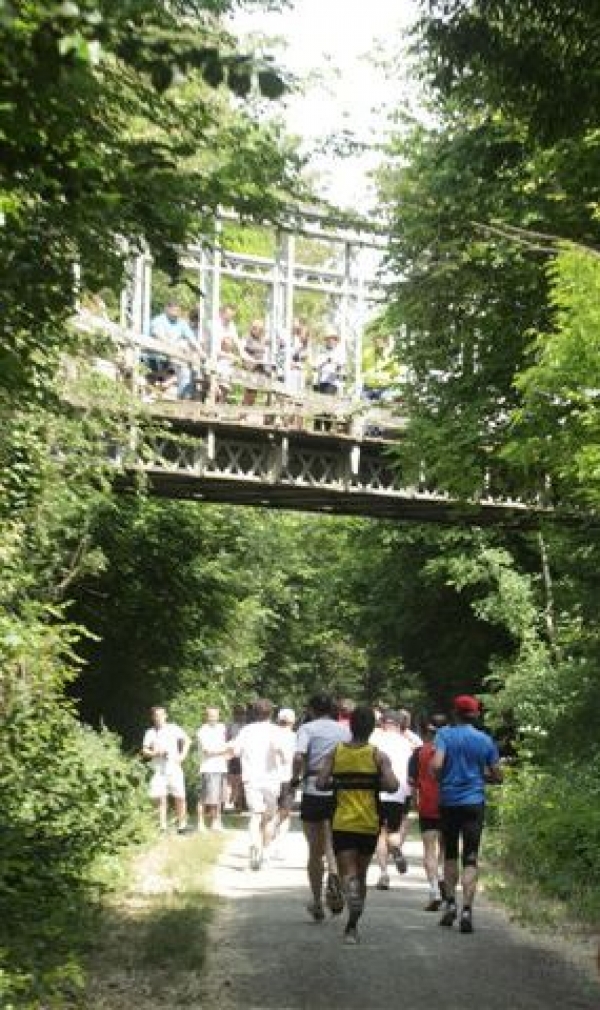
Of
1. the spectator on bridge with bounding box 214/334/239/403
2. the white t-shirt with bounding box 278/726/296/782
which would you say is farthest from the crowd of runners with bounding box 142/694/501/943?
the spectator on bridge with bounding box 214/334/239/403

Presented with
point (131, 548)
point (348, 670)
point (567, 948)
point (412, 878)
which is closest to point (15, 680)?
point (567, 948)

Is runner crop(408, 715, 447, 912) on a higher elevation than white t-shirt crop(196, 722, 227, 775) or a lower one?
lower

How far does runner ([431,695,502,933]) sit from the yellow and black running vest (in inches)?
32.5

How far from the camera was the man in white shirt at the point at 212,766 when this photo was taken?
2448 centimetres

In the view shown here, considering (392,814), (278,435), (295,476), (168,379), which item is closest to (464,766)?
(392,814)

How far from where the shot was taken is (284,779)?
19.4m

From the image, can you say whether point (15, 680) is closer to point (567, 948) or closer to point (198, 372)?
point (567, 948)

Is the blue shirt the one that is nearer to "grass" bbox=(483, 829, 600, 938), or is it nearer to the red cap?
the red cap

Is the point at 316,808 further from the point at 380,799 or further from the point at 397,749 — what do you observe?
the point at 397,749

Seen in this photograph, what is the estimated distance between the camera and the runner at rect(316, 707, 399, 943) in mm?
12953

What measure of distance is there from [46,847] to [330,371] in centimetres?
2247

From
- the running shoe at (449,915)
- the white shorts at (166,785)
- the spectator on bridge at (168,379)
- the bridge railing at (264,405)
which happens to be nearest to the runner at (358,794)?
the running shoe at (449,915)

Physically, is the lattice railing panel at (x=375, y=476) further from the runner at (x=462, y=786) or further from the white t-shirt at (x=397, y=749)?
the runner at (x=462, y=786)

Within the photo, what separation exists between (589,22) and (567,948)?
283 inches
